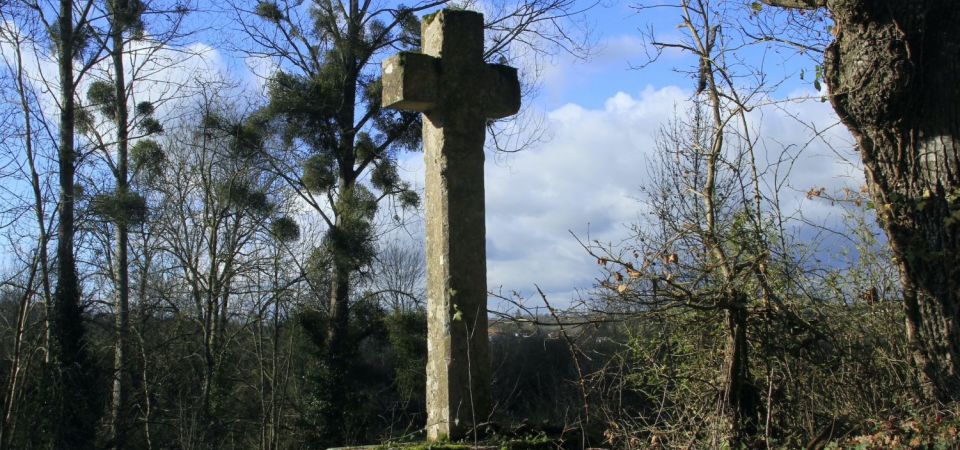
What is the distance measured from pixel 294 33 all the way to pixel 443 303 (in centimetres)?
1611

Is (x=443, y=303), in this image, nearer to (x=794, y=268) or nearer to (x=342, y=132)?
(x=794, y=268)

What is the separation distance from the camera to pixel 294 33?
20609mm

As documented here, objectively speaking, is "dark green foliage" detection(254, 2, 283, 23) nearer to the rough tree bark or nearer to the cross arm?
the cross arm

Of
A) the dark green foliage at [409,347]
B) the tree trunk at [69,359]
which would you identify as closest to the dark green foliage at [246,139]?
the tree trunk at [69,359]

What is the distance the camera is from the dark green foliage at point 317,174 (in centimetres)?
1961

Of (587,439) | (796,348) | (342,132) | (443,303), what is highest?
(342,132)

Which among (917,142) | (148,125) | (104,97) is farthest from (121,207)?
(917,142)

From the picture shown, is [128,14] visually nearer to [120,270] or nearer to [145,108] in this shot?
[145,108]

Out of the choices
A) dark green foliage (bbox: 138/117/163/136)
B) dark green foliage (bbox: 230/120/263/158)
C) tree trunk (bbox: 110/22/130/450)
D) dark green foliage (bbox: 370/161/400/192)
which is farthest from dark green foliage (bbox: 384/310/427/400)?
dark green foliage (bbox: 138/117/163/136)

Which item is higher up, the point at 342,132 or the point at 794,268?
the point at 342,132

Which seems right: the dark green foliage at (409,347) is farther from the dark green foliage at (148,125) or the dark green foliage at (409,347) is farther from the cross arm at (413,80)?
the cross arm at (413,80)

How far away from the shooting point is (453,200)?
590 centimetres

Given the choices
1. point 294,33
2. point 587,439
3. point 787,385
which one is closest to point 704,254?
point 787,385

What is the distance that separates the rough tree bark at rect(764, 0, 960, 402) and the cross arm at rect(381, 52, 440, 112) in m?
2.57
